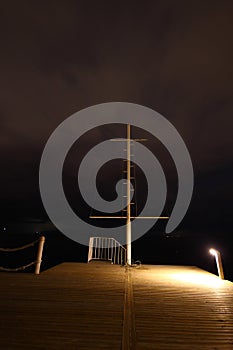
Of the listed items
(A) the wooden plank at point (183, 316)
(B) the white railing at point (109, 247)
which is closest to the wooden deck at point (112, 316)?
(A) the wooden plank at point (183, 316)

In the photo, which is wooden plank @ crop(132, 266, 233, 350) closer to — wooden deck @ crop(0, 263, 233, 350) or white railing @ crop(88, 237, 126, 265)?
wooden deck @ crop(0, 263, 233, 350)

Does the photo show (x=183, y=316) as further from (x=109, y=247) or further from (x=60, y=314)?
(x=109, y=247)

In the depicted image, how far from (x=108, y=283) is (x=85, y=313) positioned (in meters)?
2.77

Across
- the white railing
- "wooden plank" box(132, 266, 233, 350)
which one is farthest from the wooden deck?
the white railing

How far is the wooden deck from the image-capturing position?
290 cm

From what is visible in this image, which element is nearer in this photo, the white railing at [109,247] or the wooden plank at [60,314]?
the wooden plank at [60,314]

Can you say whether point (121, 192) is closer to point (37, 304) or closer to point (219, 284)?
point (219, 284)

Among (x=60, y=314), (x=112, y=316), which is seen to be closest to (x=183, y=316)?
(x=112, y=316)

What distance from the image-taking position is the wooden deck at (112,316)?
9.52 ft

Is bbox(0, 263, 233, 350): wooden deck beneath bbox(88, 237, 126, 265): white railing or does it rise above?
beneath

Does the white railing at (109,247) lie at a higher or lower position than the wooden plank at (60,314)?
higher

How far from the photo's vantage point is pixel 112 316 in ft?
12.5

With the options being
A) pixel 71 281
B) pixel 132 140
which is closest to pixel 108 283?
pixel 71 281

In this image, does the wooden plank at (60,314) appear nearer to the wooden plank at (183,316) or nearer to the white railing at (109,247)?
the wooden plank at (183,316)
